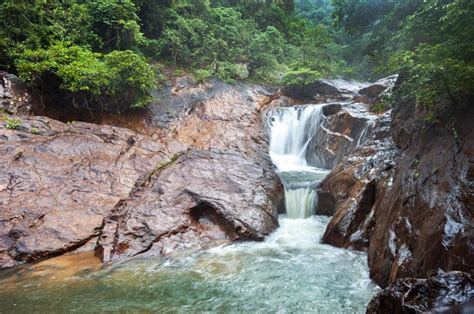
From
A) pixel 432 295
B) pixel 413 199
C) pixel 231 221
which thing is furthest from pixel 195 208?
pixel 432 295

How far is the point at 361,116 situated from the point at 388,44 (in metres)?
2.54

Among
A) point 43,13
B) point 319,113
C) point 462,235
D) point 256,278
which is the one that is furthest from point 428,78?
point 43,13

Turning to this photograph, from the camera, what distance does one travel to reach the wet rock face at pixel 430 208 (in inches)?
140

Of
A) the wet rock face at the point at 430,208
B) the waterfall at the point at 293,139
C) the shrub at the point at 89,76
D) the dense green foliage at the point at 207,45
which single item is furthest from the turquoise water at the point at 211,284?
the shrub at the point at 89,76

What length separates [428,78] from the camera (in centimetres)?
459

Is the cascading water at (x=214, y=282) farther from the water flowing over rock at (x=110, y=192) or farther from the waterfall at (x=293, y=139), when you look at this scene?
the waterfall at (x=293, y=139)

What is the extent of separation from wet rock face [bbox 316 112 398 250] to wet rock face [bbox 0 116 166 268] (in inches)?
204

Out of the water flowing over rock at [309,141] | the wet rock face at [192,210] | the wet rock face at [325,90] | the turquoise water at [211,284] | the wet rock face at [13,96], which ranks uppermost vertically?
the wet rock face at [325,90]

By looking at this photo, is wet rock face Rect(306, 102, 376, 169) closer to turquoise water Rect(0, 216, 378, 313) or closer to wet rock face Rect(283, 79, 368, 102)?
wet rock face Rect(283, 79, 368, 102)

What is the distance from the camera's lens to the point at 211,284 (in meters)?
5.05

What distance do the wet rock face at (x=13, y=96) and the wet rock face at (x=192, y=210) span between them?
6027 millimetres

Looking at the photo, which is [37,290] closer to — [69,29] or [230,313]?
[230,313]

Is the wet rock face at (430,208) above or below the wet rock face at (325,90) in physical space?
below

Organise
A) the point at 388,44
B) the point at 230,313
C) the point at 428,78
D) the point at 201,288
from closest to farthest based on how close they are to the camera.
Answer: the point at 230,313, the point at 428,78, the point at 201,288, the point at 388,44
